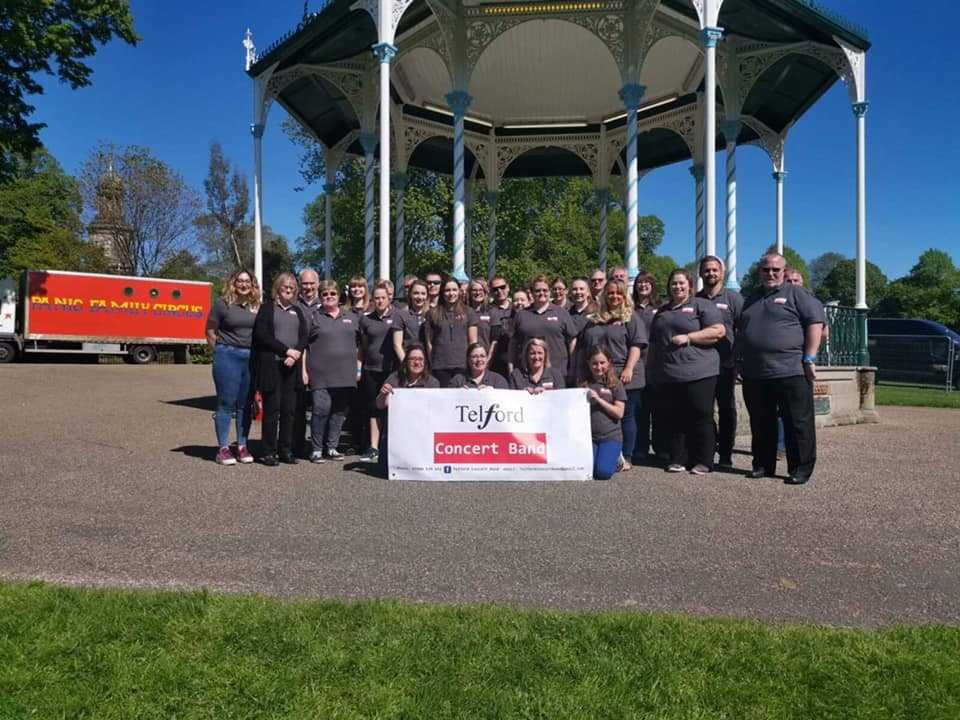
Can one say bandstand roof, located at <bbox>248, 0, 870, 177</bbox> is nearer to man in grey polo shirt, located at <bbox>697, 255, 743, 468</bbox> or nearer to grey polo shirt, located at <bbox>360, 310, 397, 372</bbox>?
man in grey polo shirt, located at <bbox>697, 255, 743, 468</bbox>

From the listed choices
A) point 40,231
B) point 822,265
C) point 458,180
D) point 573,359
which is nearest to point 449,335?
point 573,359

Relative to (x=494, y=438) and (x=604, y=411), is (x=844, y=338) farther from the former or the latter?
(x=494, y=438)

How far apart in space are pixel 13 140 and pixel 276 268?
974 inches

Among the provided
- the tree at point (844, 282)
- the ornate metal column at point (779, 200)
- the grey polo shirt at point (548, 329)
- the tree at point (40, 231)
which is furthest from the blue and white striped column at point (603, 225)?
the tree at point (844, 282)

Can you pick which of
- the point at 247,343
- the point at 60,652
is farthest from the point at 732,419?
the point at 60,652

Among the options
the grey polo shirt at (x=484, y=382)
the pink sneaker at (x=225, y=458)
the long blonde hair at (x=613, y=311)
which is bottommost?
the pink sneaker at (x=225, y=458)

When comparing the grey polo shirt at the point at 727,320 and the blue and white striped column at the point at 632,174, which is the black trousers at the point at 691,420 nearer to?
the grey polo shirt at the point at 727,320

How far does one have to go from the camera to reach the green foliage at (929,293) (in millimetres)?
47750

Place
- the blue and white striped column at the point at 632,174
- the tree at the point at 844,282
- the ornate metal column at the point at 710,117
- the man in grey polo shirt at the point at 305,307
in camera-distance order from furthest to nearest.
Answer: the tree at the point at 844,282
the blue and white striped column at the point at 632,174
the ornate metal column at the point at 710,117
the man in grey polo shirt at the point at 305,307

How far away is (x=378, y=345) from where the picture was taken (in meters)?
6.82

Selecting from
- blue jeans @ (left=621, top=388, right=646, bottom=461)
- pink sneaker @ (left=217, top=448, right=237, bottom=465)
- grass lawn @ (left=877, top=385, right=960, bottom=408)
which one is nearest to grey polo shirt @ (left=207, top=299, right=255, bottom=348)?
pink sneaker @ (left=217, top=448, right=237, bottom=465)

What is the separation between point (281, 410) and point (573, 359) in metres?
3.08

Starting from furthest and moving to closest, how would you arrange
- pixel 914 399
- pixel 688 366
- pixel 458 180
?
pixel 914 399, pixel 458 180, pixel 688 366

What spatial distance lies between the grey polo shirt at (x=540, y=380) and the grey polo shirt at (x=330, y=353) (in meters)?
1.71
